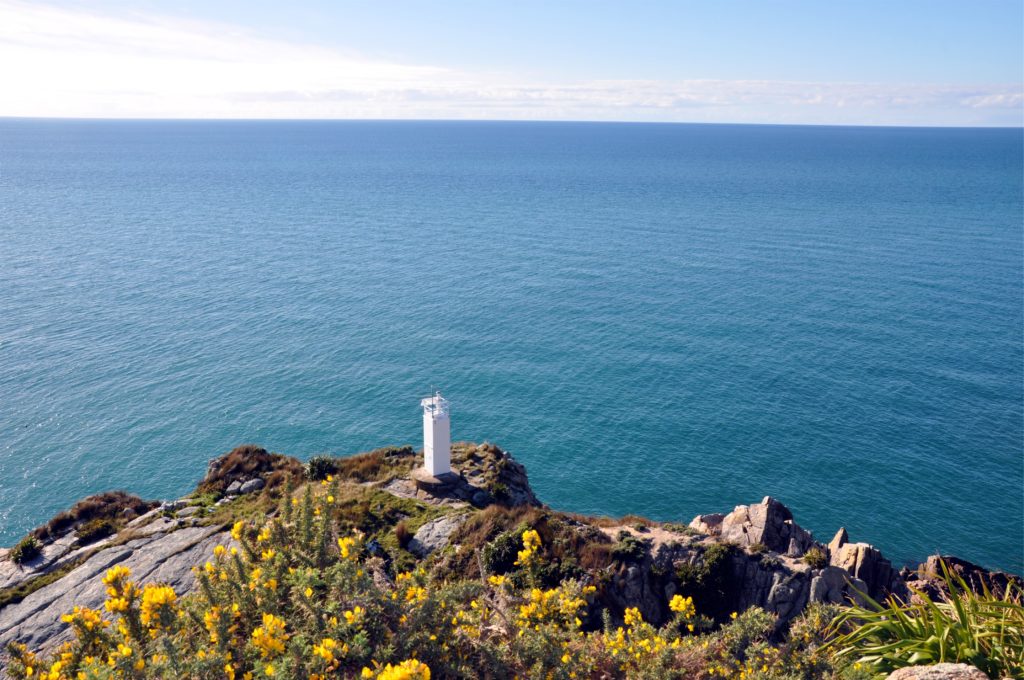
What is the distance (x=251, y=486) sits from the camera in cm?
3553

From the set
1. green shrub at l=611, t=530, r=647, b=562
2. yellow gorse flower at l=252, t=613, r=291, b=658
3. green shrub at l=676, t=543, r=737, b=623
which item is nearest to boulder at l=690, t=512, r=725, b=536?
green shrub at l=676, t=543, r=737, b=623

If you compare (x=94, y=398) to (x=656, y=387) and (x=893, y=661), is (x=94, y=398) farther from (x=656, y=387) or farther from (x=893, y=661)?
(x=893, y=661)

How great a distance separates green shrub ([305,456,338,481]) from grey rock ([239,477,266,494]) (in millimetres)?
2530

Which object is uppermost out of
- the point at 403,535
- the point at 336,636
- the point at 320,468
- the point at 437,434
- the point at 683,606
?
the point at 336,636

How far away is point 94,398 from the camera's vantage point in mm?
54969

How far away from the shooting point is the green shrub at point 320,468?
3547 cm

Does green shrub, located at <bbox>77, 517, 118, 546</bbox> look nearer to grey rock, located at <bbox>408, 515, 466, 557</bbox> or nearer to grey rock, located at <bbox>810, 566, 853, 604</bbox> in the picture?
grey rock, located at <bbox>408, 515, 466, 557</bbox>

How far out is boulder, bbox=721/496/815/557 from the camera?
3253 cm

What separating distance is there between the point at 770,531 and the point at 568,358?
32.4 meters

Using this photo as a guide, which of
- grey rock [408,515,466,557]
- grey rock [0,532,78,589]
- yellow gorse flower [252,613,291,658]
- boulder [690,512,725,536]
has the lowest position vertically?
boulder [690,512,725,536]

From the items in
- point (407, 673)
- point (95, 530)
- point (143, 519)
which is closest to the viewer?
point (407, 673)

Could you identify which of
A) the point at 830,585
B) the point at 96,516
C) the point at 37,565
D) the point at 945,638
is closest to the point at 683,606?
the point at 945,638

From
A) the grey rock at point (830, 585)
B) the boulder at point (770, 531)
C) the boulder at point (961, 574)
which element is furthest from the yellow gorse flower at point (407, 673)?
the boulder at point (961, 574)

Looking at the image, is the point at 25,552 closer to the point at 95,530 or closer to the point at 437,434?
the point at 95,530
